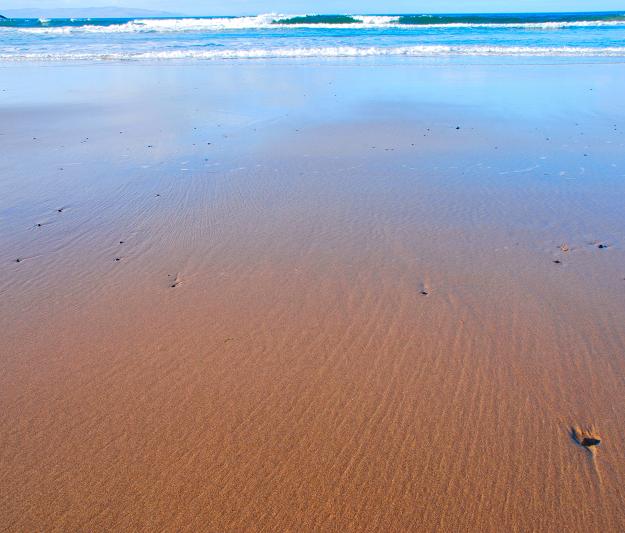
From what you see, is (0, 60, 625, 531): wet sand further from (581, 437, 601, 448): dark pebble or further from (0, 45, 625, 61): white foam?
(0, 45, 625, 61): white foam

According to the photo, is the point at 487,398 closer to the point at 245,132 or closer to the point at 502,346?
the point at 502,346

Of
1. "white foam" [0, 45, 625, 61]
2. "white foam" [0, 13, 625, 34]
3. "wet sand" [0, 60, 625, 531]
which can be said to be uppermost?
"wet sand" [0, 60, 625, 531]

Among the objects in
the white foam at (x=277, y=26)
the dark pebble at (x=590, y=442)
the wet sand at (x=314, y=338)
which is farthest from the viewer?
the white foam at (x=277, y=26)

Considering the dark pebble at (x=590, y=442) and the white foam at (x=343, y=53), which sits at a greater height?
the dark pebble at (x=590, y=442)

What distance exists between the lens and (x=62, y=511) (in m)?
2.08

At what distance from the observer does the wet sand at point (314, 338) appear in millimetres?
2150

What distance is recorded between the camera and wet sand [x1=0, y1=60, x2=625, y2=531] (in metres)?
2.15

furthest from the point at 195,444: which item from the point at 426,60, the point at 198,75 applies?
the point at 426,60

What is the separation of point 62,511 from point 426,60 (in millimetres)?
19921

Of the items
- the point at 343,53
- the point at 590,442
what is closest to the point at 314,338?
the point at 590,442

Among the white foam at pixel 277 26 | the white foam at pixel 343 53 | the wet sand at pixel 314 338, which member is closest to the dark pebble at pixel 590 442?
the wet sand at pixel 314 338

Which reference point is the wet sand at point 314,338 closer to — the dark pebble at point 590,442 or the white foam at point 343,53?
the dark pebble at point 590,442

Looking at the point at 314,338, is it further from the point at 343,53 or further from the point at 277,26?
the point at 277,26

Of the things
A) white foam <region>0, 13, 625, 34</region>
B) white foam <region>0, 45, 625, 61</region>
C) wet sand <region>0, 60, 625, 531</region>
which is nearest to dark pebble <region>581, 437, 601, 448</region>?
wet sand <region>0, 60, 625, 531</region>
